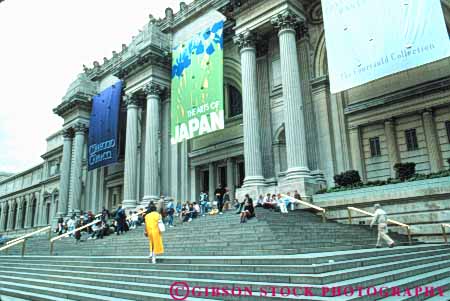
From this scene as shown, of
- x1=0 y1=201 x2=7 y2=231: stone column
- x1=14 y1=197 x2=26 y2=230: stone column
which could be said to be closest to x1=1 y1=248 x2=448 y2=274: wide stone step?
x1=14 y1=197 x2=26 y2=230: stone column

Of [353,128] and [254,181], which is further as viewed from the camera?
[353,128]

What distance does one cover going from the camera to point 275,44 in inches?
846

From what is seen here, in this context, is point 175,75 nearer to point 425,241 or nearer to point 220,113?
point 220,113

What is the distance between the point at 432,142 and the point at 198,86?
1280cm

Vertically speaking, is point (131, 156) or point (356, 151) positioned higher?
point (131, 156)

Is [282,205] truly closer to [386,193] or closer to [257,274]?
[386,193]

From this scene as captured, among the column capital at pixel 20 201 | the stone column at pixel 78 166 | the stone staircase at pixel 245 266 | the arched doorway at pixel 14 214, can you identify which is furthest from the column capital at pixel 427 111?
the arched doorway at pixel 14 214

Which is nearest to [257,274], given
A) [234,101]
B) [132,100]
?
[234,101]

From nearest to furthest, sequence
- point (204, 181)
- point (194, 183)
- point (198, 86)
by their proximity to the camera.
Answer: point (198, 86) → point (194, 183) → point (204, 181)

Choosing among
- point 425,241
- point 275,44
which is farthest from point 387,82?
point 425,241

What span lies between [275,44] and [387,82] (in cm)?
694

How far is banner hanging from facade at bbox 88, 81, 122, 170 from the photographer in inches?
1101

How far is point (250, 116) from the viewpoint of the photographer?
1908 centimetres

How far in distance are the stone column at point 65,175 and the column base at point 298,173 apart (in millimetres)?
23768
